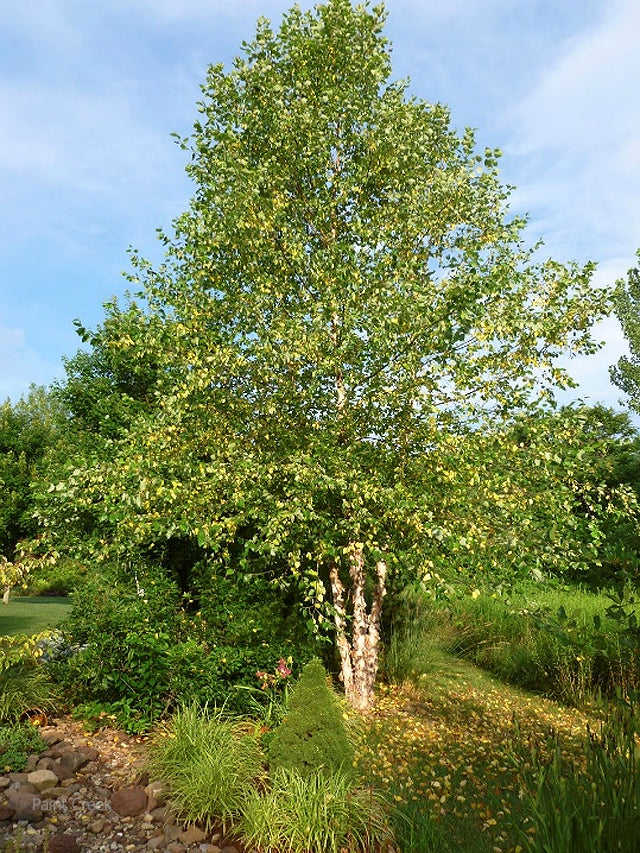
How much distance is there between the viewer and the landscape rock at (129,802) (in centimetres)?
593

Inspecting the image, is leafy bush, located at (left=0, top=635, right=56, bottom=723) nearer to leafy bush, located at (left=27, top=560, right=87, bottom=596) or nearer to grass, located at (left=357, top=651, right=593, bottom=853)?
grass, located at (left=357, top=651, right=593, bottom=853)

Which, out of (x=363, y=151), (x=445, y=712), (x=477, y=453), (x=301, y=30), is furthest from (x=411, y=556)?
(x=301, y=30)

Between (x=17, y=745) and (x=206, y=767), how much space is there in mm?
2250

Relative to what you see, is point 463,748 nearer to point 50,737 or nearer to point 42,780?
point 42,780

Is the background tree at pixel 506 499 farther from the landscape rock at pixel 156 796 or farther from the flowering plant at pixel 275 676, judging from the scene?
the landscape rock at pixel 156 796

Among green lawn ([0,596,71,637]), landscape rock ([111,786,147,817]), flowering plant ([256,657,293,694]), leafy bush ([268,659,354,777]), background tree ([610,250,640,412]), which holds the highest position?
background tree ([610,250,640,412])

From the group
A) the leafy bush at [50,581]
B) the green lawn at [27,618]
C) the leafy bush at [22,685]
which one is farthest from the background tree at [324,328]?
the leafy bush at [50,581]

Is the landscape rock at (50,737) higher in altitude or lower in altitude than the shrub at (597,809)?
lower

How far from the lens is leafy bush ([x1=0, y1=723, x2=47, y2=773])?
260 inches

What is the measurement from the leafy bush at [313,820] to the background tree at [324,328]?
90.8 inches

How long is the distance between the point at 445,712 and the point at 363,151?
8201mm

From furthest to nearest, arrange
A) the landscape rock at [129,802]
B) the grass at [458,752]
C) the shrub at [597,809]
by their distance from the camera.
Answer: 1. the landscape rock at [129,802]
2. the grass at [458,752]
3. the shrub at [597,809]

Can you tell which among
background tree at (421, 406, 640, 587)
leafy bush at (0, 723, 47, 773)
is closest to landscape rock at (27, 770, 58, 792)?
leafy bush at (0, 723, 47, 773)

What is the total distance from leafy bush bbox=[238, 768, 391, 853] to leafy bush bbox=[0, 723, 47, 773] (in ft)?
8.22
